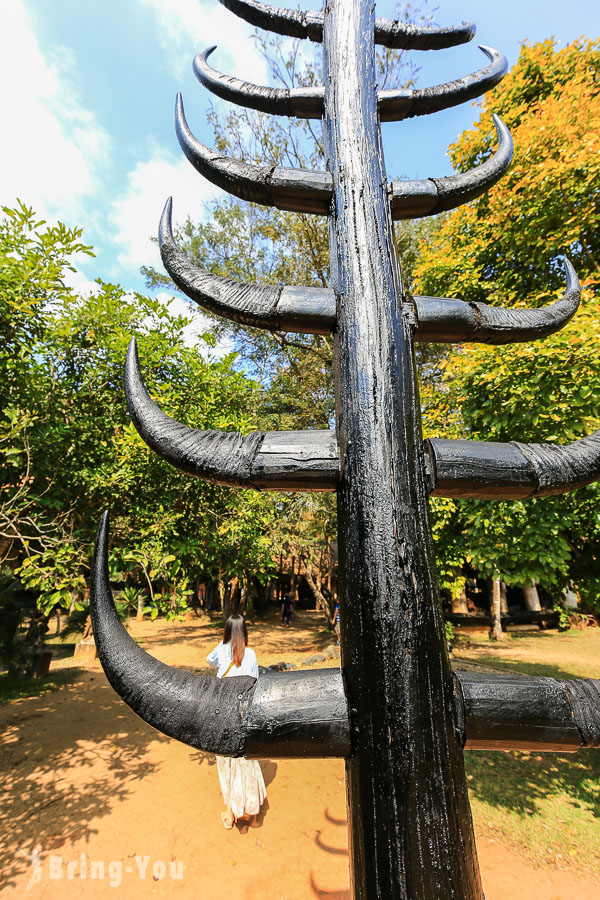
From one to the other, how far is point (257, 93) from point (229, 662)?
215 inches

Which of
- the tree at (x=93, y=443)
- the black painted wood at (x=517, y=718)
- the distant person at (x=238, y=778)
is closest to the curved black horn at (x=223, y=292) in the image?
the black painted wood at (x=517, y=718)

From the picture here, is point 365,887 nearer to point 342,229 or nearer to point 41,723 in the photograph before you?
point 342,229

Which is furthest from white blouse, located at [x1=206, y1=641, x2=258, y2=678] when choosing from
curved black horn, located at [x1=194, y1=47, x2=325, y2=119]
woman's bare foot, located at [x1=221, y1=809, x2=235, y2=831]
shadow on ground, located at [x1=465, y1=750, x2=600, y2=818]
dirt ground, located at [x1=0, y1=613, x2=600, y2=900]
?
curved black horn, located at [x1=194, y1=47, x2=325, y2=119]

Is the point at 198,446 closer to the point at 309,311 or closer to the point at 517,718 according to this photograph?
the point at 309,311

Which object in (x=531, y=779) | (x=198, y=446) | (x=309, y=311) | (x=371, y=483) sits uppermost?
(x=309, y=311)

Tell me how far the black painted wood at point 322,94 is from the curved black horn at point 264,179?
297 millimetres

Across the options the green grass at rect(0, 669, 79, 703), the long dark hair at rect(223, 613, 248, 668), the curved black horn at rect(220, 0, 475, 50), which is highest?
the curved black horn at rect(220, 0, 475, 50)

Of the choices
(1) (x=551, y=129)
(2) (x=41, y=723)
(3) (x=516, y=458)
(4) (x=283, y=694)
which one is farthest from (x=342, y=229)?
(2) (x=41, y=723)

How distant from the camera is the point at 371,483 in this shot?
1015 millimetres

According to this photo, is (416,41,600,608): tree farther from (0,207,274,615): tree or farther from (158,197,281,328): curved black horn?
(158,197,281,328): curved black horn

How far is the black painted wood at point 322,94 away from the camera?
147cm

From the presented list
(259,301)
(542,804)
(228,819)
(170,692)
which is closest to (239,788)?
(228,819)

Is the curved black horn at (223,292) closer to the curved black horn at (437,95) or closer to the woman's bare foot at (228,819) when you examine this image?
the curved black horn at (437,95)

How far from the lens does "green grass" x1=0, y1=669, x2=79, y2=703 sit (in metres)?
10.1
